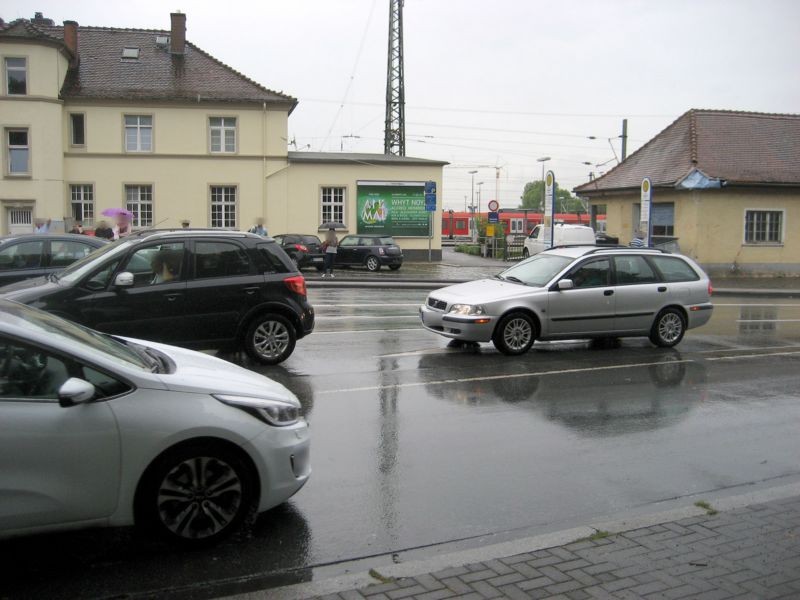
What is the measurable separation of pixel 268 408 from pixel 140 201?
3503cm

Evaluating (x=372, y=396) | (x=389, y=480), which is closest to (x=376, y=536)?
(x=389, y=480)

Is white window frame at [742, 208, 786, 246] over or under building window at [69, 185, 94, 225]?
under

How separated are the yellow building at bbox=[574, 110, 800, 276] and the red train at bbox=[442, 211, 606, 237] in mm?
32825

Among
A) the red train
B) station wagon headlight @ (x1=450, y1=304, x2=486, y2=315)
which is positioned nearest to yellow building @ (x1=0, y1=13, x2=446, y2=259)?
station wagon headlight @ (x1=450, y1=304, x2=486, y2=315)

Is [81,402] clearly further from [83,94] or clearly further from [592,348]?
[83,94]

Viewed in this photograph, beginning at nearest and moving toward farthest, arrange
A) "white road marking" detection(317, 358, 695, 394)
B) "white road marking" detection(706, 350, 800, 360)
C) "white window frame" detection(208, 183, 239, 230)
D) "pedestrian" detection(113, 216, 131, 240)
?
"white road marking" detection(317, 358, 695, 394), "white road marking" detection(706, 350, 800, 360), "pedestrian" detection(113, 216, 131, 240), "white window frame" detection(208, 183, 239, 230)

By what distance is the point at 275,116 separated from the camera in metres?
37.9

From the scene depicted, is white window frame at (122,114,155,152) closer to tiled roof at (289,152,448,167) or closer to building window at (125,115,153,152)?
building window at (125,115,153,152)

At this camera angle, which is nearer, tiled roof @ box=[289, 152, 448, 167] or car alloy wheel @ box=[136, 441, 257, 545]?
car alloy wheel @ box=[136, 441, 257, 545]

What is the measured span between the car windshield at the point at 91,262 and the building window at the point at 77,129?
29969 mm

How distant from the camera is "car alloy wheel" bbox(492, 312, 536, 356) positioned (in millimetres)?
11273

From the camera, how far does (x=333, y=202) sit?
127ft

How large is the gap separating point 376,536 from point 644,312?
332 inches

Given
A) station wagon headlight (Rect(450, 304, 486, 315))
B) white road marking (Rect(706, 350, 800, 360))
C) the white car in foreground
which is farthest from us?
white road marking (Rect(706, 350, 800, 360))
